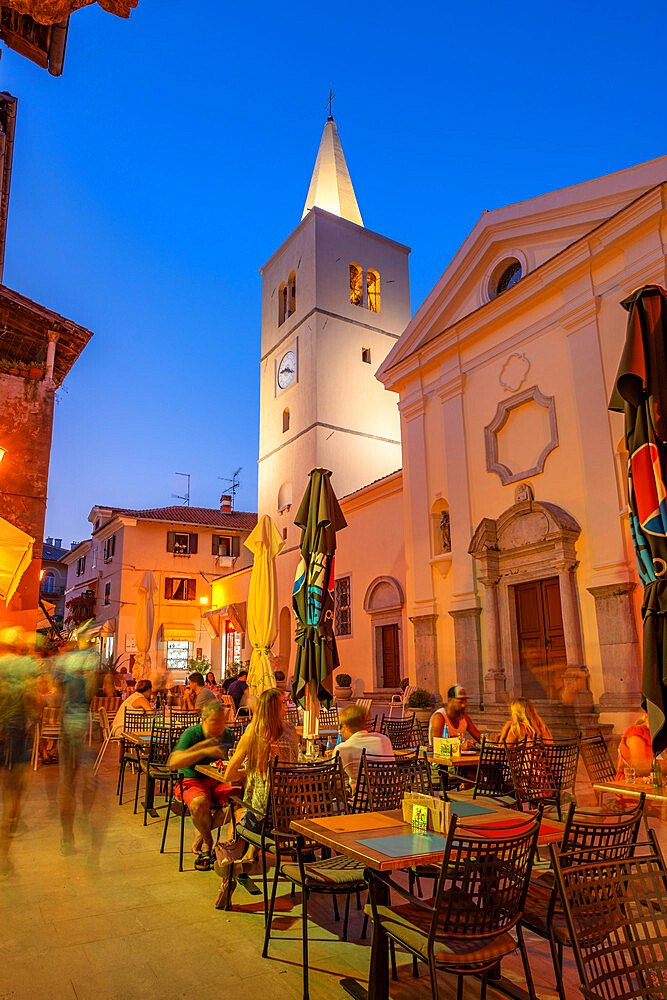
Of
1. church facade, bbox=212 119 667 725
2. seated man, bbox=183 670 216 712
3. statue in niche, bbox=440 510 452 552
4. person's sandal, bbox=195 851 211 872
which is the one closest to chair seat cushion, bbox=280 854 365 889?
person's sandal, bbox=195 851 211 872

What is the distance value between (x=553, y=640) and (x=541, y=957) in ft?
28.5

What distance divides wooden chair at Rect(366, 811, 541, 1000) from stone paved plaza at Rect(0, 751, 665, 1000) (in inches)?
29.9

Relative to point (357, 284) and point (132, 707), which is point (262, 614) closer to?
point (132, 707)

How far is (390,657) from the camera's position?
55.4 feet

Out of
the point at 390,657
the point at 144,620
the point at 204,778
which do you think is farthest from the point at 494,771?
the point at 144,620

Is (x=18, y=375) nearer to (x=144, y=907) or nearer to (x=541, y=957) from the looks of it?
(x=144, y=907)

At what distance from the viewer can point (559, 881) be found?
2381 mm

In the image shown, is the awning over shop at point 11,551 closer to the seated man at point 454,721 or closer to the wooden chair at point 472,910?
the seated man at point 454,721

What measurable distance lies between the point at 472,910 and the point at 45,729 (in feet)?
31.1

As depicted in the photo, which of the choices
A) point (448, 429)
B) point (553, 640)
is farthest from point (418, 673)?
point (448, 429)

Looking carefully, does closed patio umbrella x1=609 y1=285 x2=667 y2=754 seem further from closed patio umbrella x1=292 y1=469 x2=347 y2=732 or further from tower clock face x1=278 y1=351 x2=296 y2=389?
tower clock face x1=278 y1=351 x2=296 y2=389

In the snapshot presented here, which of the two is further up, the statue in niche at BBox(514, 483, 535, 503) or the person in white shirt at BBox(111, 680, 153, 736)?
the statue in niche at BBox(514, 483, 535, 503)

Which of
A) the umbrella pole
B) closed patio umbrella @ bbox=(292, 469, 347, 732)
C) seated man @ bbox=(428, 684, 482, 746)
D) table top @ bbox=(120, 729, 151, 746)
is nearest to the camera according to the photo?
seated man @ bbox=(428, 684, 482, 746)

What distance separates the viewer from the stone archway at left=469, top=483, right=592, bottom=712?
443 inches
